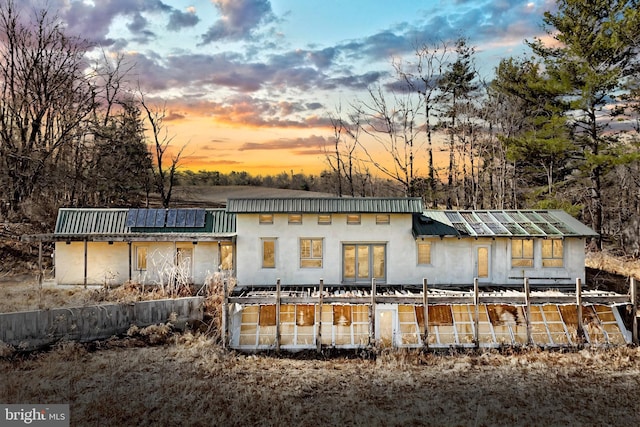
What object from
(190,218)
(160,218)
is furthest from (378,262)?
(160,218)

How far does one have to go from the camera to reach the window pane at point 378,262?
59.8 ft

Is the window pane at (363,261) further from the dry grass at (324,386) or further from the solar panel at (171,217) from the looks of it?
the solar panel at (171,217)

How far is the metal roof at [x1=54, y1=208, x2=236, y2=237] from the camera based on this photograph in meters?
18.6

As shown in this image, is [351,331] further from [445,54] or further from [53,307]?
[445,54]

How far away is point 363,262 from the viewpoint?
18234 millimetres

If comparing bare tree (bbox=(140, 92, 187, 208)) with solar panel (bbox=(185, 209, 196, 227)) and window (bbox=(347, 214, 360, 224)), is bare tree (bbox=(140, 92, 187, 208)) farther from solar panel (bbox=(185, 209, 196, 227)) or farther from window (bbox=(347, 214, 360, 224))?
window (bbox=(347, 214, 360, 224))

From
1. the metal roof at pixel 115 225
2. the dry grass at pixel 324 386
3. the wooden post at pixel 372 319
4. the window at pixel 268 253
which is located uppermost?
the metal roof at pixel 115 225

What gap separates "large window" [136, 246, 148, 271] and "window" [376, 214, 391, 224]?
9.94 metres

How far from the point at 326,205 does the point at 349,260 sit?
2.48 metres

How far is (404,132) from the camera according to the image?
3216cm

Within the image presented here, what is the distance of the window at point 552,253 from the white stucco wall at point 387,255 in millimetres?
317

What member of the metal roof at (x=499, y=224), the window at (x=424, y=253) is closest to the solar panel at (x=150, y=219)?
the metal roof at (x=499, y=224)

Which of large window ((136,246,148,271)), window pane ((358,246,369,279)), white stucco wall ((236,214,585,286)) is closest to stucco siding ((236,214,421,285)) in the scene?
white stucco wall ((236,214,585,286))

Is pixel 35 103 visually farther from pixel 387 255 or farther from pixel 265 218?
pixel 387 255
